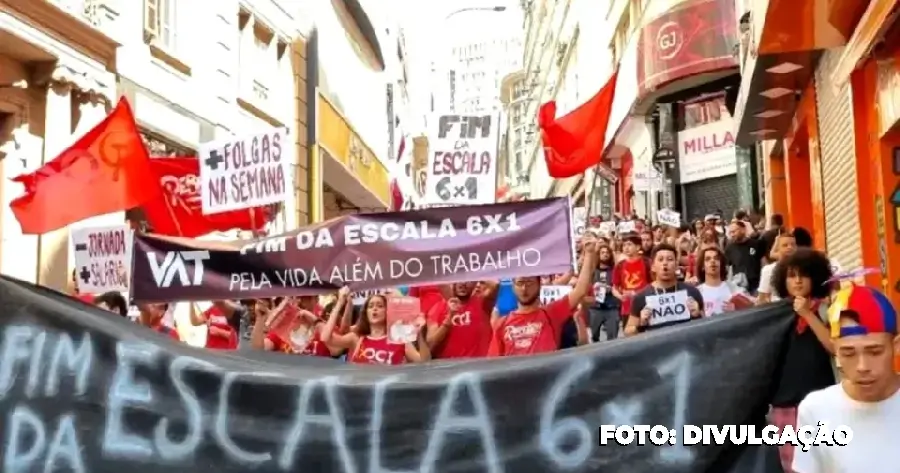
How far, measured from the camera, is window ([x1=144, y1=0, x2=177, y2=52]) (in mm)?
15320

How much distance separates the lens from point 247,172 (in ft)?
31.4

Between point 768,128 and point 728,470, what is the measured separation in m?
12.7

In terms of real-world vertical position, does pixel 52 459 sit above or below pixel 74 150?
below

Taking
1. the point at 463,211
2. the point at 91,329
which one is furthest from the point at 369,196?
the point at 91,329

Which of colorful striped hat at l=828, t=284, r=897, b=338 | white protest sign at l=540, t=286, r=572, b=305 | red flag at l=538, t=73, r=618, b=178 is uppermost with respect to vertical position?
red flag at l=538, t=73, r=618, b=178

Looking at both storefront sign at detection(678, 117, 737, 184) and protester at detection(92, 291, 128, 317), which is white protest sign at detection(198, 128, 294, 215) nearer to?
protester at detection(92, 291, 128, 317)

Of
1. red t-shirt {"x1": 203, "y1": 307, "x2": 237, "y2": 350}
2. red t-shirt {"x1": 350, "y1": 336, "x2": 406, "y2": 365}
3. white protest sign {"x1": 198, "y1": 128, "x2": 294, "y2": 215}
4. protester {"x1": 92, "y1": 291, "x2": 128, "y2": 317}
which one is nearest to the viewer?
red t-shirt {"x1": 350, "y1": 336, "x2": 406, "y2": 365}

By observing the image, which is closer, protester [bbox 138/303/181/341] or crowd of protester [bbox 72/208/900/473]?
crowd of protester [bbox 72/208/900/473]

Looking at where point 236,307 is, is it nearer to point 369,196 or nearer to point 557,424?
point 557,424

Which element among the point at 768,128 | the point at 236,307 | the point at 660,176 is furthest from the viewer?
the point at 660,176

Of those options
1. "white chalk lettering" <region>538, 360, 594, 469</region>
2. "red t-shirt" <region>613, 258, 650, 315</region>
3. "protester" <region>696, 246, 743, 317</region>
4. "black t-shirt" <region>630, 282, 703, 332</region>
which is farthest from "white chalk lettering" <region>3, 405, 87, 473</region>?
"red t-shirt" <region>613, 258, 650, 315</region>

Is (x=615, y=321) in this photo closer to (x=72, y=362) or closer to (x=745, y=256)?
(x=745, y=256)

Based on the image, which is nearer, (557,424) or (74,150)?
(557,424)

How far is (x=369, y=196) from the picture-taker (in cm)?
3231
